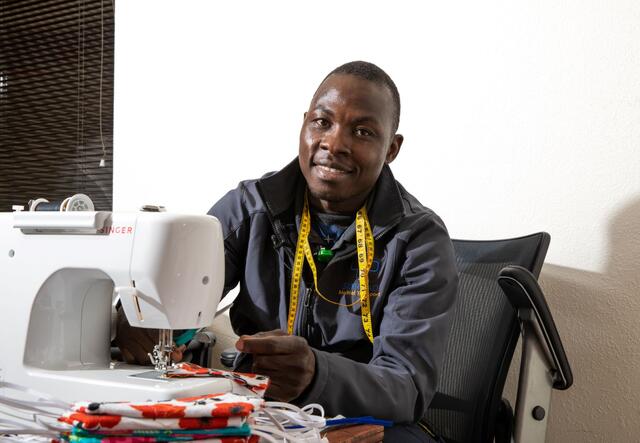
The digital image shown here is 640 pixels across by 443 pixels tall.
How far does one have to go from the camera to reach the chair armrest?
129cm

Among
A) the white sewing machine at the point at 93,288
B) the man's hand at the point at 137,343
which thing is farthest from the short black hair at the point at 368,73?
the man's hand at the point at 137,343

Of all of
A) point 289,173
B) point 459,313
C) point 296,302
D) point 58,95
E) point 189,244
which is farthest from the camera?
point 58,95

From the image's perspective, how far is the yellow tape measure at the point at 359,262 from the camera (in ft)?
4.43

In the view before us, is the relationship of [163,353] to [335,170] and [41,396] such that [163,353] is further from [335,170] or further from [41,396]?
[335,170]

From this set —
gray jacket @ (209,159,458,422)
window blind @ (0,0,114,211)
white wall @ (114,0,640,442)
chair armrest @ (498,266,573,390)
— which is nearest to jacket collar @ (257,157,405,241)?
gray jacket @ (209,159,458,422)

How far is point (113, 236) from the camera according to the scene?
1.01 metres

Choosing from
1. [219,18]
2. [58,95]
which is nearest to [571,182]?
[219,18]

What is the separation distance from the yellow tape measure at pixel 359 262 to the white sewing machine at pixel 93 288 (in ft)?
1.21

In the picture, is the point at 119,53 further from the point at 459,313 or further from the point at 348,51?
the point at 459,313

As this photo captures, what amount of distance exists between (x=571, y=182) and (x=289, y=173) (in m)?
0.77

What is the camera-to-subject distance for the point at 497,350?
1.51 meters

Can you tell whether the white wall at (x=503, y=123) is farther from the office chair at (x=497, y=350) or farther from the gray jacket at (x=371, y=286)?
the gray jacket at (x=371, y=286)

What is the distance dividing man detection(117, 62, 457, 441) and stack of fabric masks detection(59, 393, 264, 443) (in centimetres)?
47

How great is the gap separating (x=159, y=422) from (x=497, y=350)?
940mm
